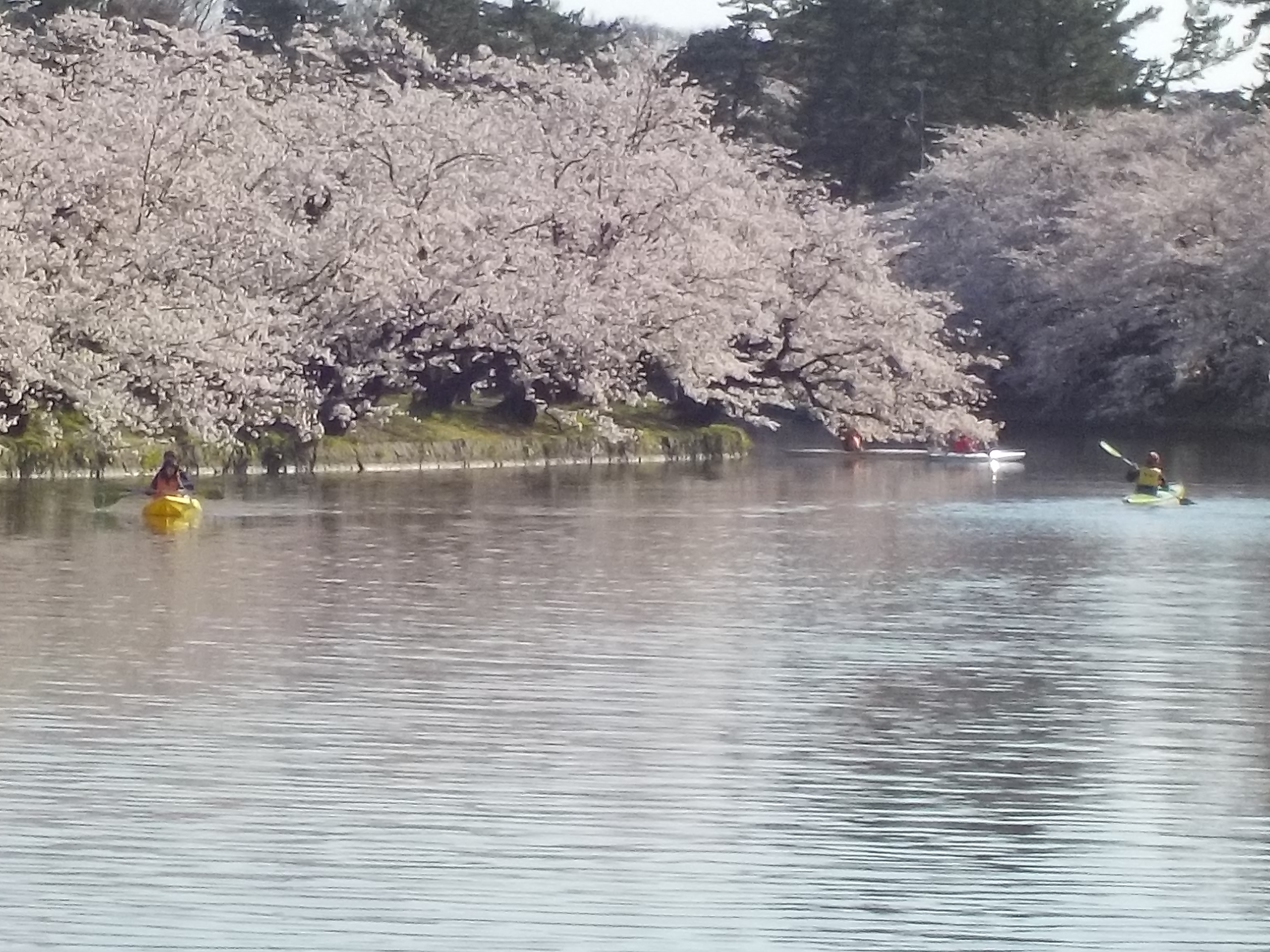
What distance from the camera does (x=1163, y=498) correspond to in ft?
116

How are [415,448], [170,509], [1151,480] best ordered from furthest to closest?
[415,448] → [1151,480] → [170,509]

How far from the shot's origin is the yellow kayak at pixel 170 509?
93.8ft

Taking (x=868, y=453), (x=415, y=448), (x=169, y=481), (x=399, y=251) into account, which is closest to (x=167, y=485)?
(x=169, y=481)

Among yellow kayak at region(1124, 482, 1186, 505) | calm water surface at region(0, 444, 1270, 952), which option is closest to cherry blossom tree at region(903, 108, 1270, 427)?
yellow kayak at region(1124, 482, 1186, 505)

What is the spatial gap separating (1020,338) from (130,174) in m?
32.3

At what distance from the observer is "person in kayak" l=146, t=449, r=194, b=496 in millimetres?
28781

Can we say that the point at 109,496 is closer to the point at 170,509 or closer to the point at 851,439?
the point at 170,509

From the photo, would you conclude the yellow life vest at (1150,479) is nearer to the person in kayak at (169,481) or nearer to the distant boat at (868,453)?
the person in kayak at (169,481)

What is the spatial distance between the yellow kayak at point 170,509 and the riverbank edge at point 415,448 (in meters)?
5.78

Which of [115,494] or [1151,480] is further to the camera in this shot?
[1151,480]

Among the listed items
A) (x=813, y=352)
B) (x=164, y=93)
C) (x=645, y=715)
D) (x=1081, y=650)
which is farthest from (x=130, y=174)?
(x=645, y=715)

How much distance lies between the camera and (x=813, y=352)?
46.9 m

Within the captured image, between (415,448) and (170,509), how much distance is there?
12.1 m

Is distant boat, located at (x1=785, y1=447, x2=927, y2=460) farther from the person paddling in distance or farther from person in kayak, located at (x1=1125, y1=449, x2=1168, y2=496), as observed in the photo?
person in kayak, located at (x1=1125, y1=449, x2=1168, y2=496)
